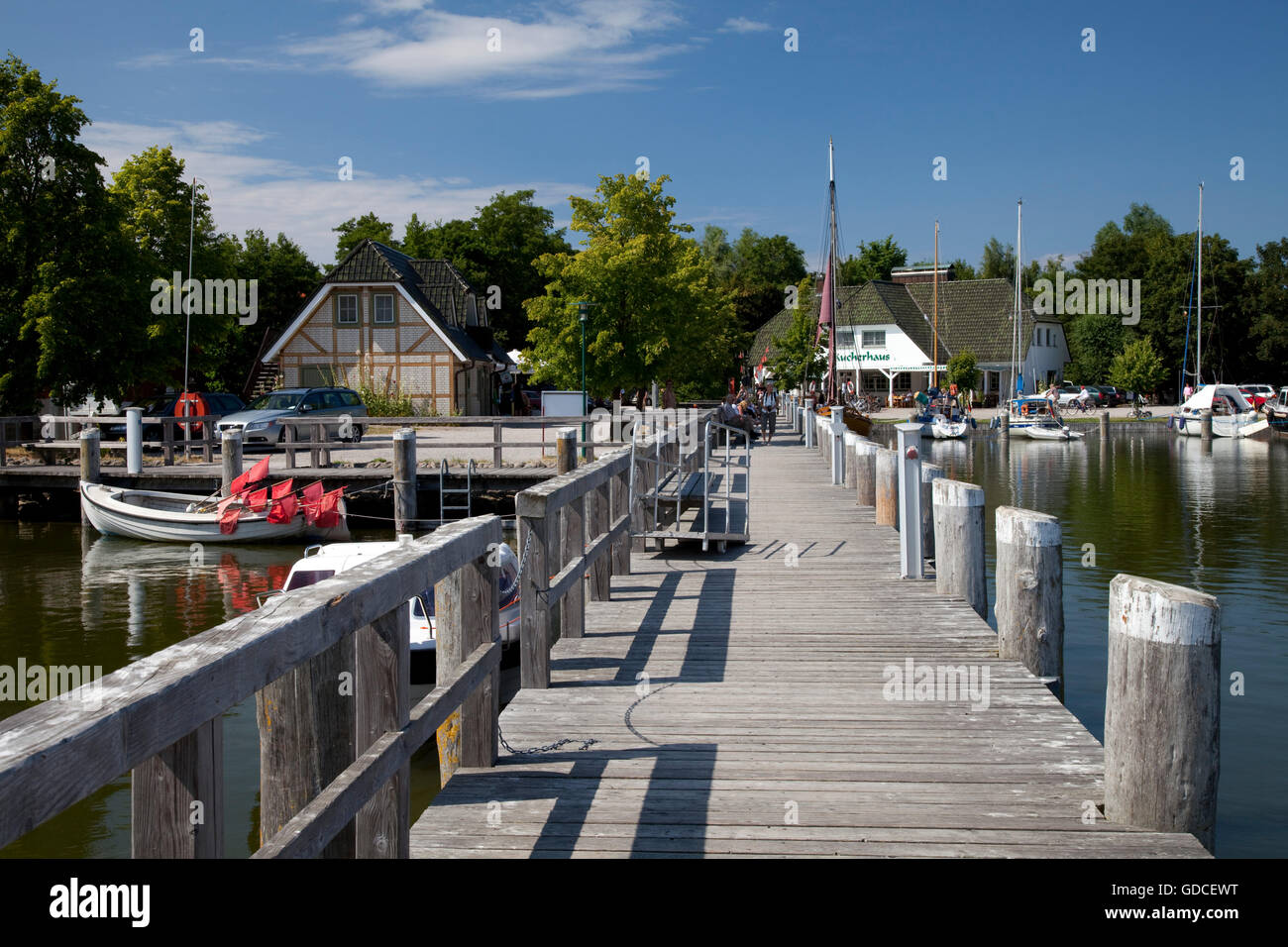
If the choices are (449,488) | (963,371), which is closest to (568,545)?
(449,488)

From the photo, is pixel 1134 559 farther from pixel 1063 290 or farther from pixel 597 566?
pixel 1063 290

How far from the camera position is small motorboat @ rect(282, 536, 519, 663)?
34.6 ft

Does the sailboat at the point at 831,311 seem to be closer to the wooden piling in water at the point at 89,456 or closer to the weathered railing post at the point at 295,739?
the wooden piling in water at the point at 89,456

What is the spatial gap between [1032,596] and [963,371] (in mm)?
65219

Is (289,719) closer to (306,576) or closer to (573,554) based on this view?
(573,554)

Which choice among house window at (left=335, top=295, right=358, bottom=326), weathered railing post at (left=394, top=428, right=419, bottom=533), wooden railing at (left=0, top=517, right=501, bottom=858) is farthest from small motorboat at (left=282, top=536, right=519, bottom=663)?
house window at (left=335, top=295, right=358, bottom=326)

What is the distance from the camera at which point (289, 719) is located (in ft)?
10.7

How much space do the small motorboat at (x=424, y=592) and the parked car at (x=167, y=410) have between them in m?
22.8

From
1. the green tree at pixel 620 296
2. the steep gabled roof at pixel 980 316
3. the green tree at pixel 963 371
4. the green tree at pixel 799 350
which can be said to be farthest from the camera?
the steep gabled roof at pixel 980 316

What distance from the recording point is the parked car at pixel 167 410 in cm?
3397

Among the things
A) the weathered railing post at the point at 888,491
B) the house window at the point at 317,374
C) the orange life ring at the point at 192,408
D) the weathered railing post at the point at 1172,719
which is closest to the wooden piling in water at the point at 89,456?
the orange life ring at the point at 192,408

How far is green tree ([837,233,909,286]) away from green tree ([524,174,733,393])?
6765cm
